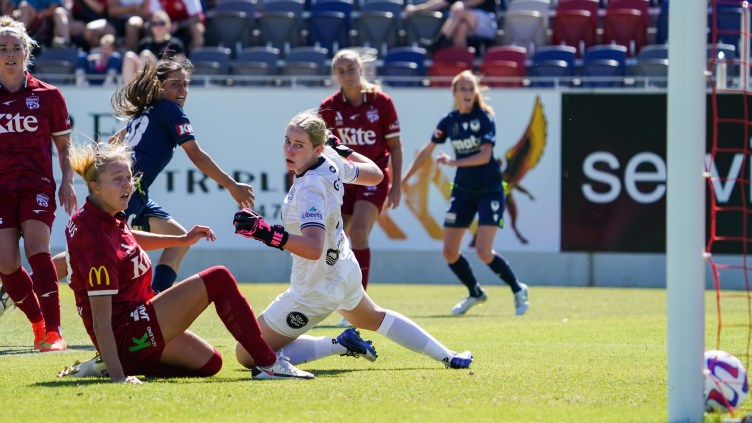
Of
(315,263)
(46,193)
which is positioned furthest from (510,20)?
(315,263)

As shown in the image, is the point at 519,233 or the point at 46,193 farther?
the point at 519,233

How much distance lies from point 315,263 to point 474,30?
42.1 feet

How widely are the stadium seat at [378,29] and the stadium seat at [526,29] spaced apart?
1.92 metres

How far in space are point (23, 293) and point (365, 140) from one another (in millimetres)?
3641

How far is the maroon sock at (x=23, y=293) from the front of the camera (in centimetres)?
871

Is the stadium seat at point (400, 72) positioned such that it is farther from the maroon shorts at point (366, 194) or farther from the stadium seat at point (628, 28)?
the maroon shorts at point (366, 194)

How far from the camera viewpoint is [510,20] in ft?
62.5

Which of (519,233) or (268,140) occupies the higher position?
(268,140)

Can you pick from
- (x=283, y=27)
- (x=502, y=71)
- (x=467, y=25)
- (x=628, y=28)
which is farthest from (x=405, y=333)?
(x=283, y=27)

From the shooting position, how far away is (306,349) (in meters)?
7.17

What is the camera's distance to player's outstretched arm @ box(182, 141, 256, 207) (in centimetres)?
789

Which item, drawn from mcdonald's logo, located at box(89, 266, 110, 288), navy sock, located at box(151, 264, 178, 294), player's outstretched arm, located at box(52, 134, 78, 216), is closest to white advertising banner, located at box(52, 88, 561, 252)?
navy sock, located at box(151, 264, 178, 294)

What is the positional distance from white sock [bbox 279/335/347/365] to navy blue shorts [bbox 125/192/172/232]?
7.30 ft

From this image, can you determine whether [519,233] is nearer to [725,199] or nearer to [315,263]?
[725,199]
